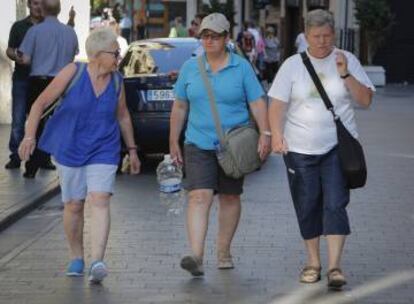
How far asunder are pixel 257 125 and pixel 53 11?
4909mm

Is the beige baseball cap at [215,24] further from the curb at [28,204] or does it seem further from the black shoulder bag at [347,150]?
the curb at [28,204]

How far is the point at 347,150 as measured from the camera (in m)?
6.95

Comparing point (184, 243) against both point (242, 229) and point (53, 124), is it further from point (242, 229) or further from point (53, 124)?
point (53, 124)

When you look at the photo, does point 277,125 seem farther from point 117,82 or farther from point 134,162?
point 117,82

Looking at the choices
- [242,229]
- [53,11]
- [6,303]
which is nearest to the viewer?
[6,303]

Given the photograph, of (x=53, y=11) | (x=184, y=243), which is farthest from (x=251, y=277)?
(x=53, y=11)

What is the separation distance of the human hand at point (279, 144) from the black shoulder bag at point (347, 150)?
0.36 metres

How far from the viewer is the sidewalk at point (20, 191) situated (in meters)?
9.74

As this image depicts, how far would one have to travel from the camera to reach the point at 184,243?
8.66m

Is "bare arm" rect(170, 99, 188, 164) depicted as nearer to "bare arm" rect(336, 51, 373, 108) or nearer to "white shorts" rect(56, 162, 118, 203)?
"white shorts" rect(56, 162, 118, 203)

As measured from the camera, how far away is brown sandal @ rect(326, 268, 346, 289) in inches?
276

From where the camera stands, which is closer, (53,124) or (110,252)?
(53,124)

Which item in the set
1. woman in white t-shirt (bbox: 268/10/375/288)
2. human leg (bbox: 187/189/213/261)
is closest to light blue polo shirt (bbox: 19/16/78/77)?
human leg (bbox: 187/189/213/261)

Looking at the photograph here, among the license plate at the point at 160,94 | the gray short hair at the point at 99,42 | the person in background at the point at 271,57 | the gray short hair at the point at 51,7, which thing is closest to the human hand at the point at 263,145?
the gray short hair at the point at 99,42
